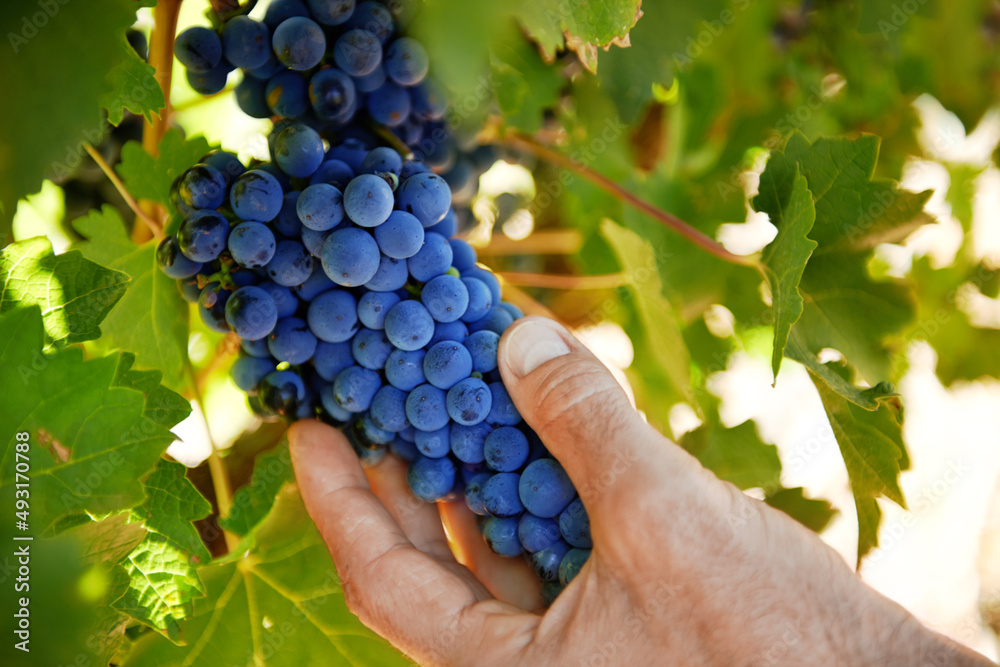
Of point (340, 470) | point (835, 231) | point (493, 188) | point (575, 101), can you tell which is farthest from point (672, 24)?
point (340, 470)

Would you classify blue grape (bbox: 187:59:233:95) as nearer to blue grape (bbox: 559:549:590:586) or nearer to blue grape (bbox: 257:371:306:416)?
blue grape (bbox: 257:371:306:416)

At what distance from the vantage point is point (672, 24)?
3.16 feet

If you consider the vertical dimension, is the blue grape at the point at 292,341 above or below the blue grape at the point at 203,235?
below

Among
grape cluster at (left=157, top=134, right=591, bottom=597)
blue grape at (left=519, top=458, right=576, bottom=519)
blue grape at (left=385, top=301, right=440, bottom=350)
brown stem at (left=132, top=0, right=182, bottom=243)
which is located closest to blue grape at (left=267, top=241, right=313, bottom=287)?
grape cluster at (left=157, top=134, right=591, bottom=597)

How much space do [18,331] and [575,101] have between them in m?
0.89

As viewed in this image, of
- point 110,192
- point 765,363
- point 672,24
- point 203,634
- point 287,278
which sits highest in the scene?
point 672,24

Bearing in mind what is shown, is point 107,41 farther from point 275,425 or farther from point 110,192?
point 275,425

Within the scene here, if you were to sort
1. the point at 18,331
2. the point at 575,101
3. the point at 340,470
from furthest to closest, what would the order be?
the point at 575,101 → the point at 340,470 → the point at 18,331

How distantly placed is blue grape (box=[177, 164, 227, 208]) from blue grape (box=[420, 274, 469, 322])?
24cm

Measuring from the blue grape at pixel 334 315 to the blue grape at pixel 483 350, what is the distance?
13 cm

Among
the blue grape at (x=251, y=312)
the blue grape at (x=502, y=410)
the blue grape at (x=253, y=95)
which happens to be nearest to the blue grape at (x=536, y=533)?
the blue grape at (x=502, y=410)

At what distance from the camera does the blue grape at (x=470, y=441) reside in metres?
0.71

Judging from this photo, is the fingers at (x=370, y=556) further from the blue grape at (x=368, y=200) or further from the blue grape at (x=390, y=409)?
the blue grape at (x=368, y=200)

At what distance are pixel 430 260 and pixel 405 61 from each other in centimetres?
23
